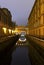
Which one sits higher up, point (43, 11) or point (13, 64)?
point (43, 11)

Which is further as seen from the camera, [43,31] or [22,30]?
[22,30]

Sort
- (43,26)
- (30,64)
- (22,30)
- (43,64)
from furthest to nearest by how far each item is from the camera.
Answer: (22,30) < (43,26) < (30,64) < (43,64)

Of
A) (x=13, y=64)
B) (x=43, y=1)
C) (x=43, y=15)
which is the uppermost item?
(x=43, y=1)

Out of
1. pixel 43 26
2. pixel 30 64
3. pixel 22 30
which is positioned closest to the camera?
pixel 30 64

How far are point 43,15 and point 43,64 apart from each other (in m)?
21.6

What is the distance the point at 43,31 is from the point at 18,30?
113m

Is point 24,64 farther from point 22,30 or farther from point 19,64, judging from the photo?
point 22,30

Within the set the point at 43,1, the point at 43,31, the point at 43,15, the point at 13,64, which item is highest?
the point at 43,1

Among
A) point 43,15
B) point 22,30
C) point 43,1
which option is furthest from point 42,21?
point 22,30

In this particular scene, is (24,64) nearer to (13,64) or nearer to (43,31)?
(13,64)

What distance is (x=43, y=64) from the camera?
18.1 metres

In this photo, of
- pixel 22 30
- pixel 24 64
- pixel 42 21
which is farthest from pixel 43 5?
pixel 22 30

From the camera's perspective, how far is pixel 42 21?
38.7 meters

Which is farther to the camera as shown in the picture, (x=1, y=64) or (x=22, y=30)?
(x=22, y=30)
